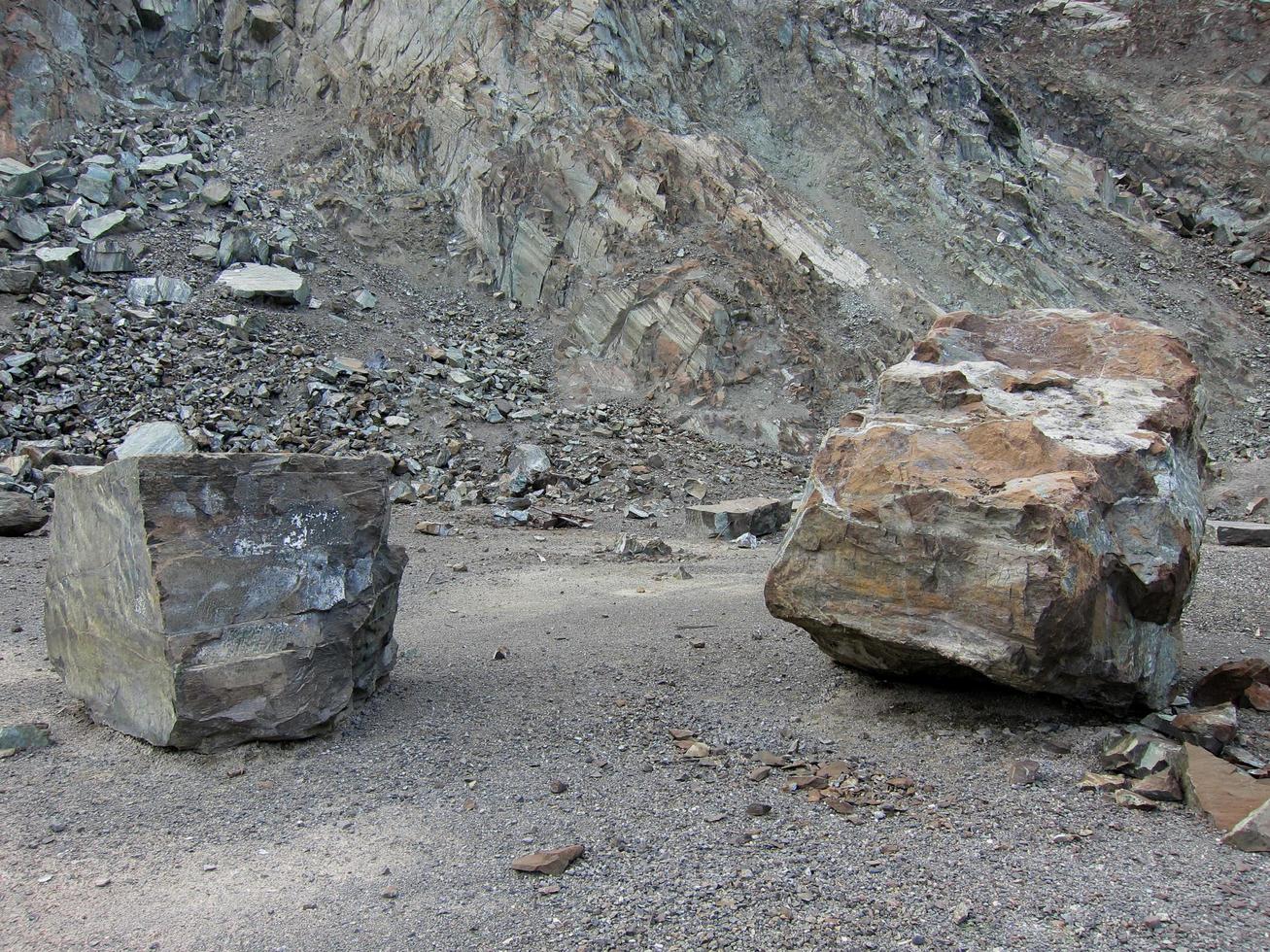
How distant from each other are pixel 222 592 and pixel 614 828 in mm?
1983

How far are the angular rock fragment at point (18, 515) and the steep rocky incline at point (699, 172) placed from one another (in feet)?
25.7

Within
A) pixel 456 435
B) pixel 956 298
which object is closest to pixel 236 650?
pixel 456 435

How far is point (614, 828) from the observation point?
3.66 meters

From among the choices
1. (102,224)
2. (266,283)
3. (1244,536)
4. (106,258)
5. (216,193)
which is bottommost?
(1244,536)

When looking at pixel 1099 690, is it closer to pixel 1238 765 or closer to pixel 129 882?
pixel 1238 765

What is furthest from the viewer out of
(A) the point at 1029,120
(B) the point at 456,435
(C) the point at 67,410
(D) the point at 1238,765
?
(A) the point at 1029,120

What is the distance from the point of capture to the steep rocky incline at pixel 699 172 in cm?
1577

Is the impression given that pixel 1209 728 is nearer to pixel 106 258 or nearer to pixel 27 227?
pixel 106 258

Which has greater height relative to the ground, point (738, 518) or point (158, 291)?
point (158, 291)

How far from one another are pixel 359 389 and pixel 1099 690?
11320mm

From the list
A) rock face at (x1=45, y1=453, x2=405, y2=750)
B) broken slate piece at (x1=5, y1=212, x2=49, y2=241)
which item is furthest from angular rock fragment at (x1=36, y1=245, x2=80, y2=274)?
rock face at (x1=45, y1=453, x2=405, y2=750)

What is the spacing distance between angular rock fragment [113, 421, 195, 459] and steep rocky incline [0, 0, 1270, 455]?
19.3 ft

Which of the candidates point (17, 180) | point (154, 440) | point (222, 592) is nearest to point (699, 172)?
point (154, 440)

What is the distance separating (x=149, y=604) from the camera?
421 cm
